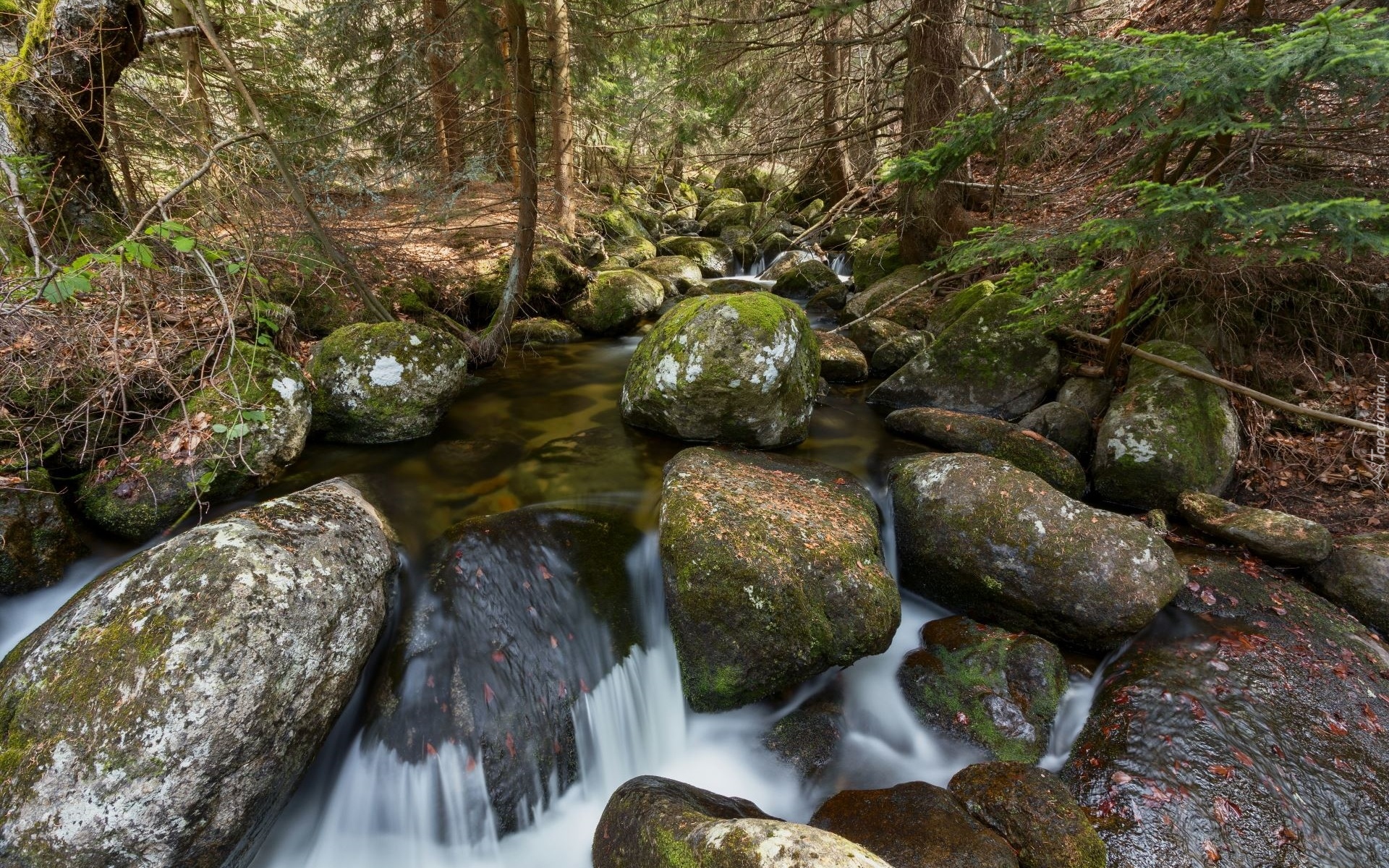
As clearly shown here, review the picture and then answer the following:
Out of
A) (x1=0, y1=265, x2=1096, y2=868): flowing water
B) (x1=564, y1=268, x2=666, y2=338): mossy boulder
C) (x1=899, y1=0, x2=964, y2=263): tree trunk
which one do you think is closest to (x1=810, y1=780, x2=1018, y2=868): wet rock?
(x1=0, y1=265, x2=1096, y2=868): flowing water

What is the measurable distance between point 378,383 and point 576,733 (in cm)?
385

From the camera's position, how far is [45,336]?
3982mm

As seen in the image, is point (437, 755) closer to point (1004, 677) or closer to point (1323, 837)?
point (1004, 677)

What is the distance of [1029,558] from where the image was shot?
3889mm

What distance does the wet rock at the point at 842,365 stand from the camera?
7.29m

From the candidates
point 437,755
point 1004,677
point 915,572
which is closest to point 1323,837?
point 1004,677

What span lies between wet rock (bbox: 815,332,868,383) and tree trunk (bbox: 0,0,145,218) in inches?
288

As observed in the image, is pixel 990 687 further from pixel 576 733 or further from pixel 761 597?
pixel 576 733

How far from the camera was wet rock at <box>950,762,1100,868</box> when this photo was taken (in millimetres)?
2543

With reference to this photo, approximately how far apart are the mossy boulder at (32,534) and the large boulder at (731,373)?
4188 mm

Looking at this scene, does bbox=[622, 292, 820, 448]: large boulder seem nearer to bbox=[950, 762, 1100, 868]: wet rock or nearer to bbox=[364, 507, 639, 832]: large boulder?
bbox=[364, 507, 639, 832]: large boulder

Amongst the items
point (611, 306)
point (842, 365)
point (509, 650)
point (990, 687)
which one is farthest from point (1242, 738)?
point (611, 306)

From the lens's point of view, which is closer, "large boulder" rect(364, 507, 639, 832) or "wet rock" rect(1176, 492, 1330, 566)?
"large boulder" rect(364, 507, 639, 832)

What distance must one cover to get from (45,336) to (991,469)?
6954 mm
